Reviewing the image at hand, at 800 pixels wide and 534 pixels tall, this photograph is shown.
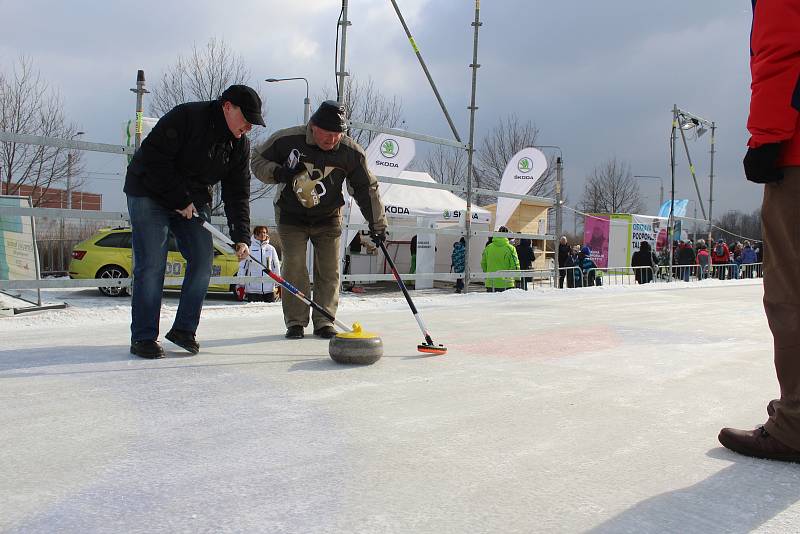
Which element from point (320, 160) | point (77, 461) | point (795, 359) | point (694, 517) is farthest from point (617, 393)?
point (320, 160)

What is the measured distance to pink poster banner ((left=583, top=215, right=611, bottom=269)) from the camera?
87.7 feet

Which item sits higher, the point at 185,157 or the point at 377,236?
the point at 185,157

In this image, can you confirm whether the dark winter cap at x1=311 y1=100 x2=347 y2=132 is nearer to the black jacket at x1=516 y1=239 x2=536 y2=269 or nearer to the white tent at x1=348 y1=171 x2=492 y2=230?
the white tent at x1=348 y1=171 x2=492 y2=230

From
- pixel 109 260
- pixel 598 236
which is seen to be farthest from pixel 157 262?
pixel 598 236

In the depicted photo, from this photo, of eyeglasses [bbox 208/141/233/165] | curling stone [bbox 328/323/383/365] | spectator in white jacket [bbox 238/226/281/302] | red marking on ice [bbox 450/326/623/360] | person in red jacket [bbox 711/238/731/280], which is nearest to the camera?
curling stone [bbox 328/323/383/365]

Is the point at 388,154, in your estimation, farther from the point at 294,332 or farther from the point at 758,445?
the point at 758,445

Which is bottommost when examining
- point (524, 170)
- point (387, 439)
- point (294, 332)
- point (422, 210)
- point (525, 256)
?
point (387, 439)

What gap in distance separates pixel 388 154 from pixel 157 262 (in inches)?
400

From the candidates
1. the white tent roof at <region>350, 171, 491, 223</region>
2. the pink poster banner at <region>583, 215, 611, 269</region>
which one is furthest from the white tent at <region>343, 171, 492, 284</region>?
the pink poster banner at <region>583, 215, 611, 269</region>

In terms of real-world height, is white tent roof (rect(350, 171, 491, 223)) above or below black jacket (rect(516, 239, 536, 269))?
above

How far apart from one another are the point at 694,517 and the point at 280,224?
11.9 ft

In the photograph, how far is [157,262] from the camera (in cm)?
368

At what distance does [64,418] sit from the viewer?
230 centimetres

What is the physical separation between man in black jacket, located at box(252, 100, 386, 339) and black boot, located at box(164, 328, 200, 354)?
0.86 metres
